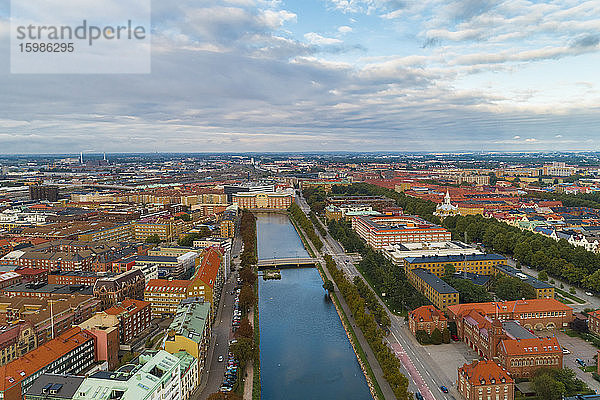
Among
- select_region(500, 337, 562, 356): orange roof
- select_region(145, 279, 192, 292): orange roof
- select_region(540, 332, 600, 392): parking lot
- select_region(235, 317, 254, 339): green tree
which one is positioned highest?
select_region(145, 279, 192, 292): orange roof

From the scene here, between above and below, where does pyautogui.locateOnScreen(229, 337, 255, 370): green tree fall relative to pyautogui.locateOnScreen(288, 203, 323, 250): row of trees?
below

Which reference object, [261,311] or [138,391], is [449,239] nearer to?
[261,311]

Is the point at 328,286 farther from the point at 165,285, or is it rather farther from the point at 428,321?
the point at 165,285

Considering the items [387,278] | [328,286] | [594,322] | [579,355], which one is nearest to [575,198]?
[594,322]

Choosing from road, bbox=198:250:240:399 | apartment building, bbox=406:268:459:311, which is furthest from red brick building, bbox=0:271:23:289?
apartment building, bbox=406:268:459:311

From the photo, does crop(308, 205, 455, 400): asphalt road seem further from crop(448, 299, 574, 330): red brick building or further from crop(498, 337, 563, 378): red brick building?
crop(448, 299, 574, 330): red brick building

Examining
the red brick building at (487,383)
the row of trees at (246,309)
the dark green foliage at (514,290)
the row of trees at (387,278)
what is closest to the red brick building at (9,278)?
the row of trees at (246,309)

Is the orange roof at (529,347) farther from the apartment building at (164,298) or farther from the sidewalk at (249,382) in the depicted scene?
the apartment building at (164,298)

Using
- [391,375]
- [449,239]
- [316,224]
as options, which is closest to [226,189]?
[316,224]
